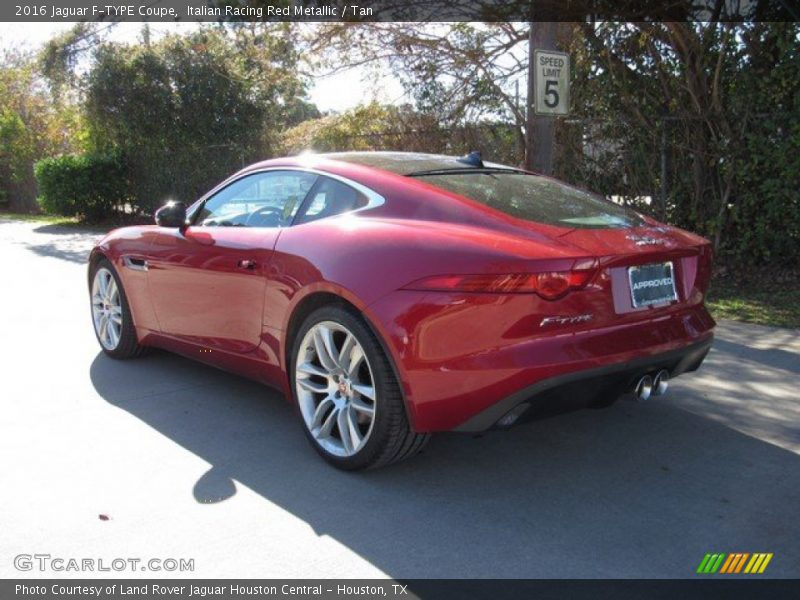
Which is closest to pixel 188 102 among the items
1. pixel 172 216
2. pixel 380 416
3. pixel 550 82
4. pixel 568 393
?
pixel 550 82

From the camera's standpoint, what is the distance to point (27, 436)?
13.7ft

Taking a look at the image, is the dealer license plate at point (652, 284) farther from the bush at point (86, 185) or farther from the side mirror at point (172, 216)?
the bush at point (86, 185)

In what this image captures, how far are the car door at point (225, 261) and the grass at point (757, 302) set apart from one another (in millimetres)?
4570

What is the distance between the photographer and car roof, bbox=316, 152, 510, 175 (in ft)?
13.5

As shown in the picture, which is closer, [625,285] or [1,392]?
[625,285]

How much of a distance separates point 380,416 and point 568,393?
0.82 meters

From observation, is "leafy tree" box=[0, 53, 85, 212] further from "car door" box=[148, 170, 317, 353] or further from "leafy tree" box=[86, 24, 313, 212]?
"car door" box=[148, 170, 317, 353]

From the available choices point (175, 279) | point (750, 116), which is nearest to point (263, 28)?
point (750, 116)

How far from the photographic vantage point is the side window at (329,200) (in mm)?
3879

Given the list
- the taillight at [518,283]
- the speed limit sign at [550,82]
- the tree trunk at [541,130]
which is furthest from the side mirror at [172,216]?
the tree trunk at [541,130]

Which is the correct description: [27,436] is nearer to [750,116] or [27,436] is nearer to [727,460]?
[727,460]

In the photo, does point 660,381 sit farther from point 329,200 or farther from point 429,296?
point 329,200

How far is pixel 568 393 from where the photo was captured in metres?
3.20

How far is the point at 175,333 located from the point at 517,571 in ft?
9.55
